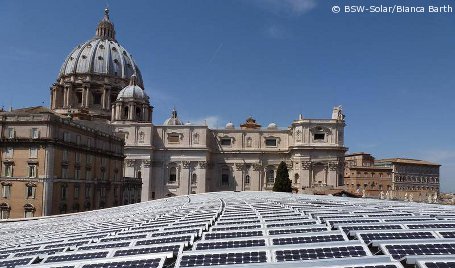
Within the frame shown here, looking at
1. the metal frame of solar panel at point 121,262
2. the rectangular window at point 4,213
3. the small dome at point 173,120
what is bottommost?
the rectangular window at point 4,213

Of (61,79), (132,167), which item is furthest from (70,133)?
(61,79)

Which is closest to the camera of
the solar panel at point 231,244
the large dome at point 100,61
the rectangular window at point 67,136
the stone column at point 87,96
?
the solar panel at point 231,244

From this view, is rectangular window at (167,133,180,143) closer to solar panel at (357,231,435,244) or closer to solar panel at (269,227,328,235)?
solar panel at (269,227,328,235)

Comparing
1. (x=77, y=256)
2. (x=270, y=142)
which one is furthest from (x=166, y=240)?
(x=270, y=142)

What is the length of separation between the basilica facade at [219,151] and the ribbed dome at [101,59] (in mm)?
17276

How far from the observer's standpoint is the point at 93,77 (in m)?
122

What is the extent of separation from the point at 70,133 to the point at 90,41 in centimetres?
8806

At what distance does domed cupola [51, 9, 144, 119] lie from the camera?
117 metres

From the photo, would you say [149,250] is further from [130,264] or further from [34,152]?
[34,152]

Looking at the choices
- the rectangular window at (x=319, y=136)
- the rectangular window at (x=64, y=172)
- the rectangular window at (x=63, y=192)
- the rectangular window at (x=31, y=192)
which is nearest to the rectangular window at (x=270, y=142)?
the rectangular window at (x=319, y=136)

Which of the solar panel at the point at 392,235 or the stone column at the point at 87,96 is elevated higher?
the stone column at the point at 87,96

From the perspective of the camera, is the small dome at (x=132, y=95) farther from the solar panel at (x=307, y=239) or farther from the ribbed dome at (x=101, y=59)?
the solar panel at (x=307, y=239)

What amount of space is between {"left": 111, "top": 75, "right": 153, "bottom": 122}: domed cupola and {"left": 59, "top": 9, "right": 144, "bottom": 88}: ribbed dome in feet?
64.2

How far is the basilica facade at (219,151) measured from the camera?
94.1 meters
